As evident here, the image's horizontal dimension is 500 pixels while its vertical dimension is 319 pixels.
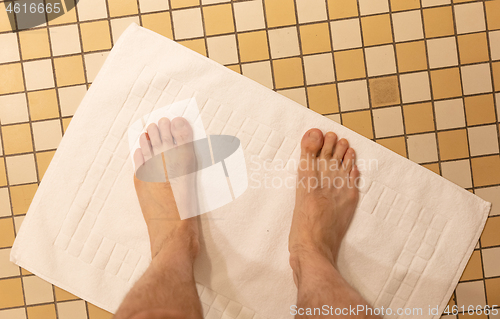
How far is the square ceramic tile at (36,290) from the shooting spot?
1.05 metres

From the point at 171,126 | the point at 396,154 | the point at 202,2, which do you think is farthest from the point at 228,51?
the point at 396,154

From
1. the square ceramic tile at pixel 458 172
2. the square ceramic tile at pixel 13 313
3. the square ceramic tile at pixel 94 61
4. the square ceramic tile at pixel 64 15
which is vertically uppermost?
the square ceramic tile at pixel 64 15

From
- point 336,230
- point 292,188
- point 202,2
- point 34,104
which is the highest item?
point 202,2

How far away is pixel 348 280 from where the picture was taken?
3.36 feet

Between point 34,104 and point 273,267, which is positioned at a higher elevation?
point 34,104

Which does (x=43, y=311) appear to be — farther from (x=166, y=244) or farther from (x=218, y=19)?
(x=218, y=19)

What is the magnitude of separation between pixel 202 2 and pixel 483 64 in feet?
2.87

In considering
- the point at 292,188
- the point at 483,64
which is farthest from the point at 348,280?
the point at 483,64

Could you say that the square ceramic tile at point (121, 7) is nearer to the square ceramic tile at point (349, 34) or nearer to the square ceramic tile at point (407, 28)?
the square ceramic tile at point (349, 34)

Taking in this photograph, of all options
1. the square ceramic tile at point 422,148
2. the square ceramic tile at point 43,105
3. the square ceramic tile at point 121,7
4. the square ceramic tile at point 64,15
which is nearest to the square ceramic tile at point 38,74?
the square ceramic tile at point 43,105

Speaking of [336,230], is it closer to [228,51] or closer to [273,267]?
[273,267]

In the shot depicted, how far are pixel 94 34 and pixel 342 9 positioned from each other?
2.49 ft

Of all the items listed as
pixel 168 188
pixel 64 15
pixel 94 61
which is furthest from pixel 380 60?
pixel 64 15

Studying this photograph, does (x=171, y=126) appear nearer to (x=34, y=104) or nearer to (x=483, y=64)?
(x=34, y=104)
